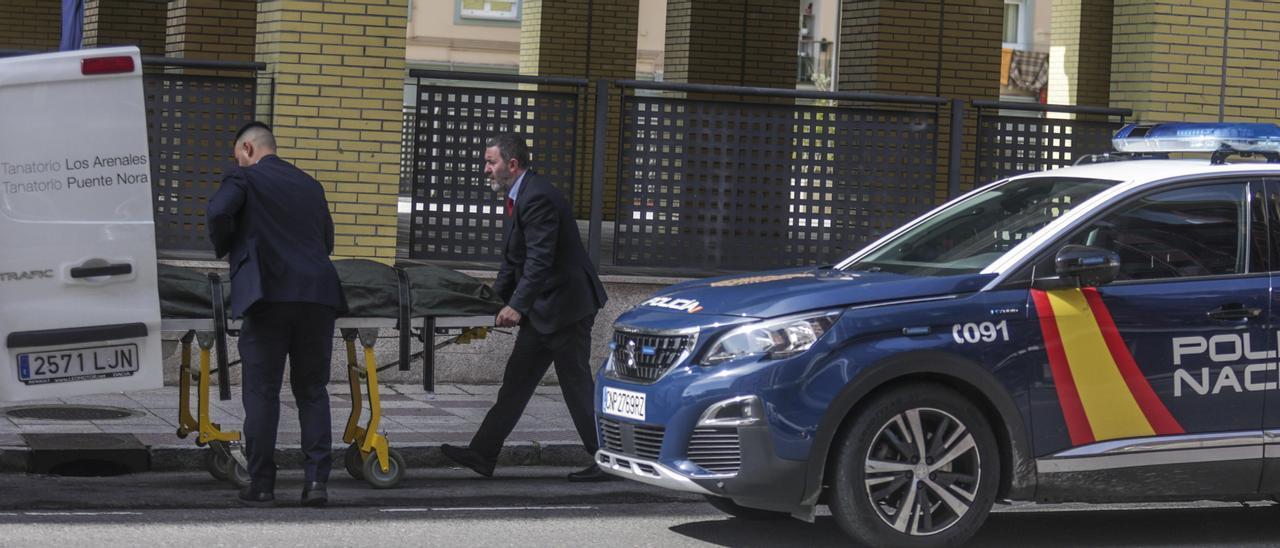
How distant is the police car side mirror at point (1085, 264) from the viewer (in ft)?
22.9

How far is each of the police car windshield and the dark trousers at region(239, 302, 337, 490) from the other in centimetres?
235

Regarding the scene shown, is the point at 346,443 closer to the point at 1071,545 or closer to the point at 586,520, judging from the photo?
the point at 586,520

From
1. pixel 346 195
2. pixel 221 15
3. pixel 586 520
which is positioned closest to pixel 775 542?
pixel 586 520

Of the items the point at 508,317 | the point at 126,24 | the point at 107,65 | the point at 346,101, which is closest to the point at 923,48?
the point at 346,101

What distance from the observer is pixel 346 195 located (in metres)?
12.5

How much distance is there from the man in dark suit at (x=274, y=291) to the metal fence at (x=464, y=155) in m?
4.50

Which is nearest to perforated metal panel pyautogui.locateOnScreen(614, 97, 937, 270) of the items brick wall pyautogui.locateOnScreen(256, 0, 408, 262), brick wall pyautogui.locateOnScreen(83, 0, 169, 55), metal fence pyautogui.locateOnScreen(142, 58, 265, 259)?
brick wall pyautogui.locateOnScreen(256, 0, 408, 262)

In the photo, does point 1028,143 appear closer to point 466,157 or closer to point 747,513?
point 466,157

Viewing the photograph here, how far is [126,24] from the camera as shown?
18.5m

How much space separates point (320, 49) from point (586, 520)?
5369 mm

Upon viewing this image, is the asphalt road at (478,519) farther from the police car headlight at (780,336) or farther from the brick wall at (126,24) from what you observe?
the brick wall at (126,24)

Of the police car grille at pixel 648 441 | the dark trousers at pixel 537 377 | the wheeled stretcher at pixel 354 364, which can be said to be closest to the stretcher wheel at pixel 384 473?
the wheeled stretcher at pixel 354 364

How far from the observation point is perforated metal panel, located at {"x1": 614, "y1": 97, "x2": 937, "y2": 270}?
13.1 meters

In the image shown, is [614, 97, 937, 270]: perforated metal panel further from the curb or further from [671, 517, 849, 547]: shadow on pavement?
[671, 517, 849, 547]: shadow on pavement
